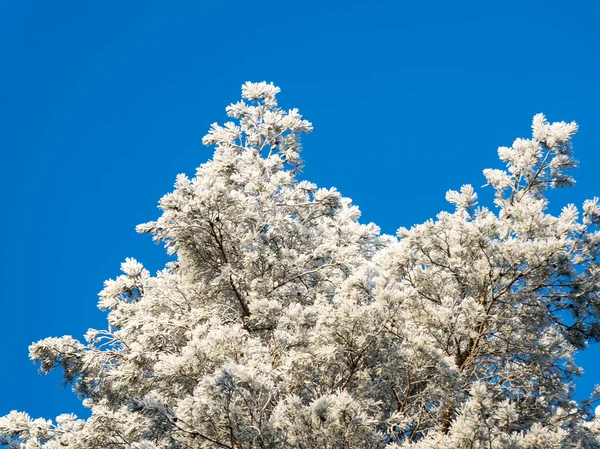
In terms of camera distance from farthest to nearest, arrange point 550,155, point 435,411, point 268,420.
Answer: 1. point 550,155
2. point 435,411
3. point 268,420

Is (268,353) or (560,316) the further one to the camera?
(560,316)

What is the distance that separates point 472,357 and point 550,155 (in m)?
3.45

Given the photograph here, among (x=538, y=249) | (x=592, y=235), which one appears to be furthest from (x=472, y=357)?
(x=592, y=235)

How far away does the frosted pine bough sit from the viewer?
852 cm

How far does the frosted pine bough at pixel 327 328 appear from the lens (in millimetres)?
8523

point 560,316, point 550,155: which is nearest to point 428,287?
point 560,316

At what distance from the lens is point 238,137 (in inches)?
508

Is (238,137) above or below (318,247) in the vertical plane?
above

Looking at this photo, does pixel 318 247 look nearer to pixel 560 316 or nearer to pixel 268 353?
pixel 268 353

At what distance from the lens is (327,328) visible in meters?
9.12

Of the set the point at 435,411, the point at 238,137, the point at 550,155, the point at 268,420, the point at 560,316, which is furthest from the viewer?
the point at 238,137

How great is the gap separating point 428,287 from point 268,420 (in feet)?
10.3

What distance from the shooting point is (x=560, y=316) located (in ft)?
34.4

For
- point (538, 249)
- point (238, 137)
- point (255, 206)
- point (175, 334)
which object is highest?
point (238, 137)
